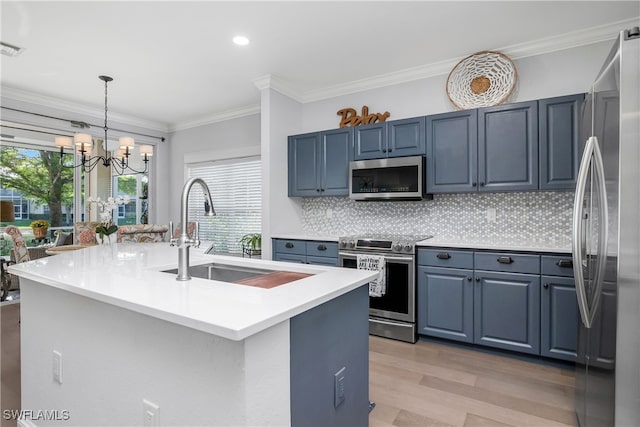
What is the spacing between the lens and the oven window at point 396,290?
3.04m

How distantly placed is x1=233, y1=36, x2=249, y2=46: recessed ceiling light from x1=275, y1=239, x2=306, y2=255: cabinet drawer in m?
1.96

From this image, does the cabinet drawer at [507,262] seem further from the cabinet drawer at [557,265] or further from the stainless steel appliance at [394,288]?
the stainless steel appliance at [394,288]

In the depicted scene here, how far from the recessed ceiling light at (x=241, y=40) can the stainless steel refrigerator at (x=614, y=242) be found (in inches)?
99.7

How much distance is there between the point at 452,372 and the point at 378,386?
597 mm

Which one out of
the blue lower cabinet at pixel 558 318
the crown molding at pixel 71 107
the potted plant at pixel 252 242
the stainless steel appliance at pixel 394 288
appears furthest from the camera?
the potted plant at pixel 252 242

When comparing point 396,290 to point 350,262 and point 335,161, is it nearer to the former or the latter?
point 350,262

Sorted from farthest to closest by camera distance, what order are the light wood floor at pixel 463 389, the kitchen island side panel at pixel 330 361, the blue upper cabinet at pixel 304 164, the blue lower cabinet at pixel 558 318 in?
the blue upper cabinet at pixel 304 164 < the blue lower cabinet at pixel 558 318 < the light wood floor at pixel 463 389 < the kitchen island side panel at pixel 330 361

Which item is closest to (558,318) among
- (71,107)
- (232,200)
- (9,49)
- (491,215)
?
(491,215)

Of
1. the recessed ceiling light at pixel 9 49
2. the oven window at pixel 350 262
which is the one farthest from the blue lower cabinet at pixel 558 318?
the recessed ceiling light at pixel 9 49

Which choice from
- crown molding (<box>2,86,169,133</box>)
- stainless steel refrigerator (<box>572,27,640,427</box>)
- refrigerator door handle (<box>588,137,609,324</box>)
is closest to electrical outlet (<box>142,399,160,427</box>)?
stainless steel refrigerator (<box>572,27,640,427</box>)

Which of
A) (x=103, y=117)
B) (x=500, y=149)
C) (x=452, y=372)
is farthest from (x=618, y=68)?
(x=103, y=117)

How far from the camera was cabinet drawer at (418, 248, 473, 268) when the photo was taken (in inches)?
111

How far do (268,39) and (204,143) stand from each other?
9.11ft

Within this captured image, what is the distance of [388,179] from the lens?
11.2ft
